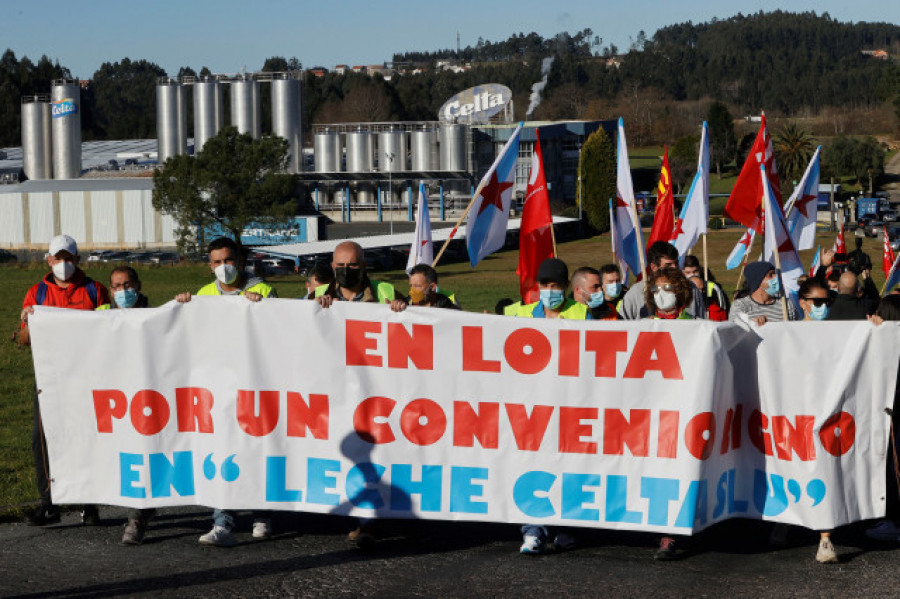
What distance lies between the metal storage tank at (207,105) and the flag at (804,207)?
280 feet

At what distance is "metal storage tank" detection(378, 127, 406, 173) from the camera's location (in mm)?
99438

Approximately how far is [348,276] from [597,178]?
88.7 metres

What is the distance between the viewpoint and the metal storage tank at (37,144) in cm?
9756

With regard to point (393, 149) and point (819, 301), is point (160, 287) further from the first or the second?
point (393, 149)

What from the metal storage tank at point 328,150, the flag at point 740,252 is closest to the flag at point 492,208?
the flag at point 740,252

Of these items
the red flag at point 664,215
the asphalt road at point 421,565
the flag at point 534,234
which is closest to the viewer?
the asphalt road at point 421,565

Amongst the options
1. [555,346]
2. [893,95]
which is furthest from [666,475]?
[893,95]

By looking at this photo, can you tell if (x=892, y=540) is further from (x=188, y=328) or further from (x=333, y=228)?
(x=333, y=228)

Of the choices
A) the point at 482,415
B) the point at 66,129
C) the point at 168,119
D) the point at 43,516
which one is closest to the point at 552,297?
the point at 482,415

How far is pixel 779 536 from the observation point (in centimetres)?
817

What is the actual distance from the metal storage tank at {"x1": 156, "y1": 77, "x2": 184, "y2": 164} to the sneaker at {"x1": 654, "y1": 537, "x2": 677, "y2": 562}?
93.4 meters

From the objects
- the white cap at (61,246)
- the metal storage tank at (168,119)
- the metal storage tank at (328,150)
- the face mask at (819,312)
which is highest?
the metal storage tank at (168,119)

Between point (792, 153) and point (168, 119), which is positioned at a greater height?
point (168, 119)

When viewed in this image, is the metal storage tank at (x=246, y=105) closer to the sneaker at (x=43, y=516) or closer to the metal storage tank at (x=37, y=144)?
the metal storage tank at (x=37, y=144)
